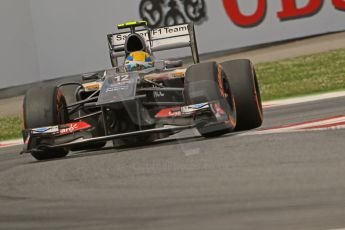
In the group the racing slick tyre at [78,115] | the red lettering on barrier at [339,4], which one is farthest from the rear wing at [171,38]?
the red lettering on barrier at [339,4]

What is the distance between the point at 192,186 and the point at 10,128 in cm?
973

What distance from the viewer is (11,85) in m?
20.6

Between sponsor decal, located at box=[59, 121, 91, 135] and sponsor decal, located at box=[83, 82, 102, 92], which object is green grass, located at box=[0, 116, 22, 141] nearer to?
sponsor decal, located at box=[83, 82, 102, 92]

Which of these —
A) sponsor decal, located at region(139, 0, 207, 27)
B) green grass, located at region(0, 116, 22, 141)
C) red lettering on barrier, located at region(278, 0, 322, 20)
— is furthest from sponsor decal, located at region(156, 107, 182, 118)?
red lettering on barrier, located at region(278, 0, 322, 20)

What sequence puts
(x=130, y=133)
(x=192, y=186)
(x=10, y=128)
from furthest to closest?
1. (x=10, y=128)
2. (x=130, y=133)
3. (x=192, y=186)

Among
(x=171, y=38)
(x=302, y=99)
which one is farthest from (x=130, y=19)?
(x=171, y=38)

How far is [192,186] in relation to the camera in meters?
6.27

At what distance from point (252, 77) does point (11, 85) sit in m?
11.7

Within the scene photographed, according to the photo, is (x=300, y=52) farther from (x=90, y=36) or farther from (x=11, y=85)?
(x=11, y=85)

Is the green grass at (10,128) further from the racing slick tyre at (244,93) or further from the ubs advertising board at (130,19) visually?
the racing slick tyre at (244,93)

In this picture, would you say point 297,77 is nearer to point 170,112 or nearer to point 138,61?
point 138,61

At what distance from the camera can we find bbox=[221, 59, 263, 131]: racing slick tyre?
31.3ft

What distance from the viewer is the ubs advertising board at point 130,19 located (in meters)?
20.8

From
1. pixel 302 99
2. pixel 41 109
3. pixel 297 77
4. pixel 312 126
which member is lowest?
pixel 297 77
